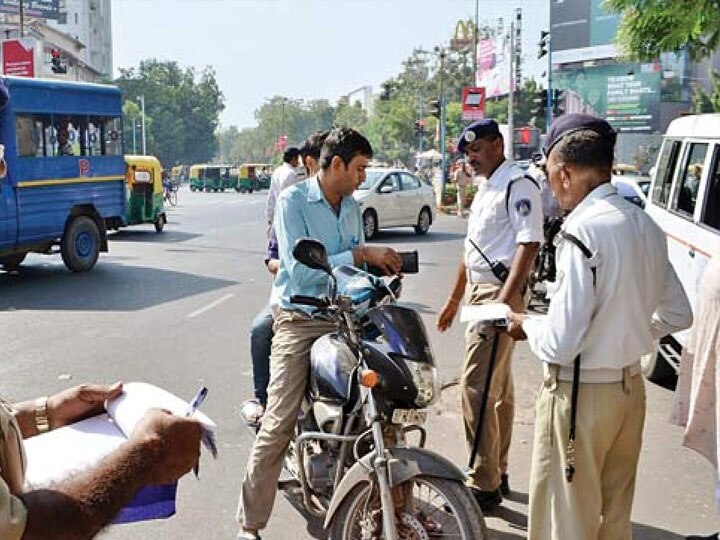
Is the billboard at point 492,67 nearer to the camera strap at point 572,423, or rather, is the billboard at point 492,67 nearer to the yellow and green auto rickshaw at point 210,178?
the yellow and green auto rickshaw at point 210,178

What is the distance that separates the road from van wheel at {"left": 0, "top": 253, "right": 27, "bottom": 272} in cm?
23

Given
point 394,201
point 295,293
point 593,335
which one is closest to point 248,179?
point 394,201

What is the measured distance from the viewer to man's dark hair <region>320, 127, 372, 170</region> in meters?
3.54

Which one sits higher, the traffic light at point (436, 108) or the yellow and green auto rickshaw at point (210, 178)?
the traffic light at point (436, 108)

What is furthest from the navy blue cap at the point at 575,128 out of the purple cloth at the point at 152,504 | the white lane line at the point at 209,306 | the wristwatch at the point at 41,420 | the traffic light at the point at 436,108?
the traffic light at the point at 436,108

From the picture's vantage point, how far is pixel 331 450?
3.47 meters

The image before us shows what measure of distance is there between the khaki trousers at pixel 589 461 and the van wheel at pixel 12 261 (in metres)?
11.0

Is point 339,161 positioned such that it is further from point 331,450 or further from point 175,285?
point 175,285

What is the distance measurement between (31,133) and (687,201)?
30.8 feet

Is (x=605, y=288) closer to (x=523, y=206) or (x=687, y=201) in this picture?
(x=523, y=206)

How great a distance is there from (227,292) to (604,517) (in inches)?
335

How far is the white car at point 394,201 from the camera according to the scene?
734 inches

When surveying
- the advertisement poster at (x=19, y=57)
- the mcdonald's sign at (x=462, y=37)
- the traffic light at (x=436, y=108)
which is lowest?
the traffic light at (x=436, y=108)

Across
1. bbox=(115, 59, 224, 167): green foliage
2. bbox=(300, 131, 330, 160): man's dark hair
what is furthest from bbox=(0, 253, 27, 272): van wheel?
bbox=(115, 59, 224, 167): green foliage
